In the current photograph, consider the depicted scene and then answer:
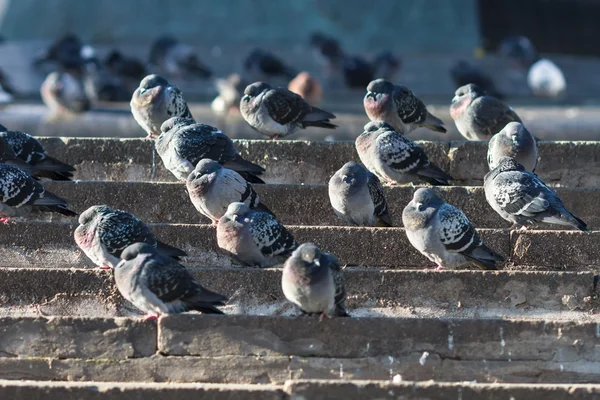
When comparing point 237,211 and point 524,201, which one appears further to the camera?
point 524,201

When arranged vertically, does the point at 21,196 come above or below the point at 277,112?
below

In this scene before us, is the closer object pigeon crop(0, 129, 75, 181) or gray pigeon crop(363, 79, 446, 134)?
pigeon crop(0, 129, 75, 181)

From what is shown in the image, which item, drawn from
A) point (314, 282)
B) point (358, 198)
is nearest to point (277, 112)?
point (358, 198)

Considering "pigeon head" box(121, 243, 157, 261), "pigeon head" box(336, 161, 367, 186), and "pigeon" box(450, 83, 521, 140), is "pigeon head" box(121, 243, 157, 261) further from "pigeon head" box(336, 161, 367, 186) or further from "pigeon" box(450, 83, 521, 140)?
"pigeon" box(450, 83, 521, 140)

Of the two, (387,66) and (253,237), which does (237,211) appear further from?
(387,66)

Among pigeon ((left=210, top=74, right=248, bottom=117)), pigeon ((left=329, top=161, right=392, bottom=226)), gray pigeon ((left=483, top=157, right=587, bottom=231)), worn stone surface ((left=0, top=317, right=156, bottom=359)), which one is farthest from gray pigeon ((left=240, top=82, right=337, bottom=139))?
pigeon ((left=210, top=74, right=248, bottom=117))

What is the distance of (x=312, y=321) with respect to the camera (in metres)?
7.59

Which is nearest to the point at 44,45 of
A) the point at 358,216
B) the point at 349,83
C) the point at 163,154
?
the point at 349,83

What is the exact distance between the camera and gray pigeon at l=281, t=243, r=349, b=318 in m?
7.58

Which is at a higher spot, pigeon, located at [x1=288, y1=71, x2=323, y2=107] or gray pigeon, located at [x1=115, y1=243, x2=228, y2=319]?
pigeon, located at [x1=288, y1=71, x2=323, y2=107]

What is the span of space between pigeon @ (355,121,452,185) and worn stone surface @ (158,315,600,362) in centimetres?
283

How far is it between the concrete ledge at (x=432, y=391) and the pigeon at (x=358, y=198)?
A: 2.62m

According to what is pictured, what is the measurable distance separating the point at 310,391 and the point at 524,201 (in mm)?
2912

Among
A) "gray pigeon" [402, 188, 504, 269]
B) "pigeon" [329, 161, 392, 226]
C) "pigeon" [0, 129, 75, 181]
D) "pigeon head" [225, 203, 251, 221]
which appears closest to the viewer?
"gray pigeon" [402, 188, 504, 269]
